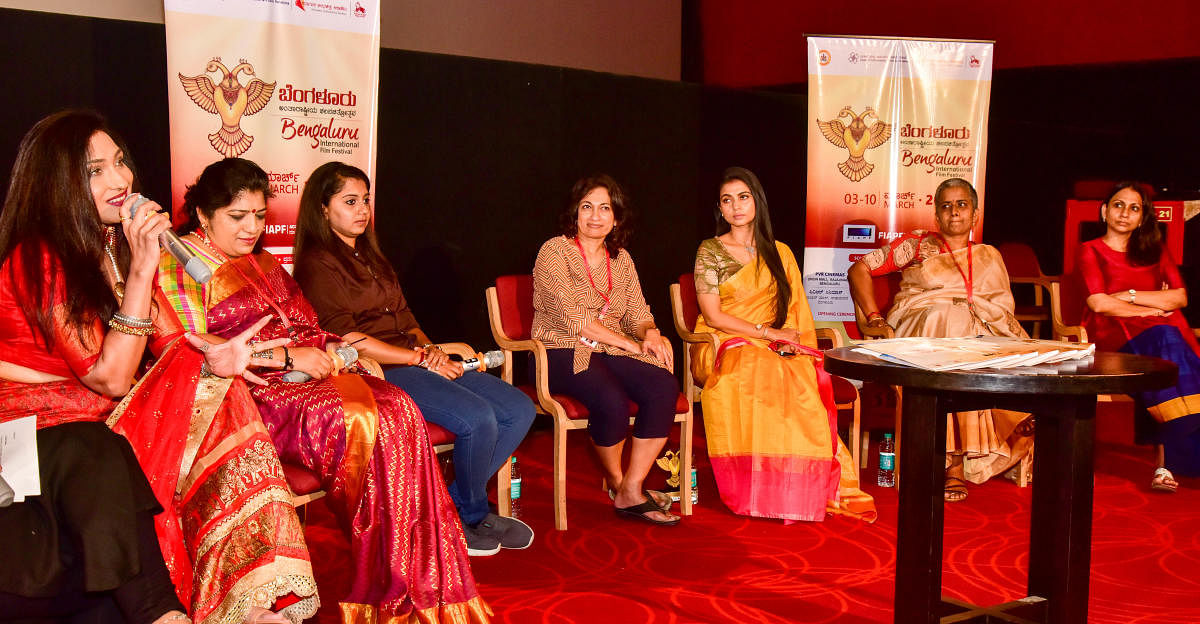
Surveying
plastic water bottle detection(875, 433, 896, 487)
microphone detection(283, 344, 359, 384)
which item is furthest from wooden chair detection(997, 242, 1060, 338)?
microphone detection(283, 344, 359, 384)

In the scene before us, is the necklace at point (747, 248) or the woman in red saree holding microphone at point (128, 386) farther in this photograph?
the necklace at point (747, 248)

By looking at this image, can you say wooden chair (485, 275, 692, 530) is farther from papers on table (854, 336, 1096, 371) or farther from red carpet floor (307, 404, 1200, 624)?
papers on table (854, 336, 1096, 371)

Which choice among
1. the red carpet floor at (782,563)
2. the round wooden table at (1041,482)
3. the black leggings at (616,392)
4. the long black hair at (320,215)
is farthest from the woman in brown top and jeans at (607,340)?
the round wooden table at (1041,482)

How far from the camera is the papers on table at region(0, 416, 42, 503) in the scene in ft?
6.01

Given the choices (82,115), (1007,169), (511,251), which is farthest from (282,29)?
(1007,169)

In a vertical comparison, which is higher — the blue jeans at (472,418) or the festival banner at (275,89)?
the festival banner at (275,89)

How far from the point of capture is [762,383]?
389 centimetres

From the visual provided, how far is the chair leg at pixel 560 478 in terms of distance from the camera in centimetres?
362

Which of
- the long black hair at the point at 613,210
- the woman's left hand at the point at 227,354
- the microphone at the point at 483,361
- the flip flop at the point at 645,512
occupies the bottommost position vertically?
the flip flop at the point at 645,512

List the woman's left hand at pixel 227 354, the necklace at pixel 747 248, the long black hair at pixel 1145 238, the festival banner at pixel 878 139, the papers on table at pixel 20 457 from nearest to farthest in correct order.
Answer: the papers on table at pixel 20 457, the woman's left hand at pixel 227 354, the necklace at pixel 747 248, the long black hair at pixel 1145 238, the festival banner at pixel 878 139

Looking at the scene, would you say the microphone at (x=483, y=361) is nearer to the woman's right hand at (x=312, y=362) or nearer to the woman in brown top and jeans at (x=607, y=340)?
the woman in brown top and jeans at (x=607, y=340)

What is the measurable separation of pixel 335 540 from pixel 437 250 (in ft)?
5.78

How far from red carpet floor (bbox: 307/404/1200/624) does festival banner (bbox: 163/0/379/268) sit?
1.40 meters

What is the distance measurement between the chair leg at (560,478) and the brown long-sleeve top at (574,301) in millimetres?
249
